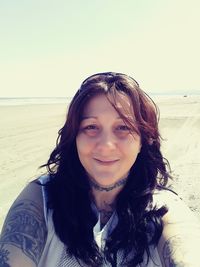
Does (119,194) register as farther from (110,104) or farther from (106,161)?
(110,104)

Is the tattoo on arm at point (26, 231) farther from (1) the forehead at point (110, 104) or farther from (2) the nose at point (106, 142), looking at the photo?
(1) the forehead at point (110, 104)

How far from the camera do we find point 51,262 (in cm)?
171

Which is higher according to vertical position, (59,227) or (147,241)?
(59,227)

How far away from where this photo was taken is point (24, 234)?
1.76m

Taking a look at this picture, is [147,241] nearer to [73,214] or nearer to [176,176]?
[73,214]

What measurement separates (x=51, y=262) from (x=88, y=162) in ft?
1.83

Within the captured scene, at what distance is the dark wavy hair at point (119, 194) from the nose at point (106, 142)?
13 cm

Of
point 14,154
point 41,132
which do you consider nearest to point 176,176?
point 14,154

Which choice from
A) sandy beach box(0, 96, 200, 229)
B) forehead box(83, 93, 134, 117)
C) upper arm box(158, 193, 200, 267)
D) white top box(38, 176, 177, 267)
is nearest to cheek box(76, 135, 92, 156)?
forehead box(83, 93, 134, 117)

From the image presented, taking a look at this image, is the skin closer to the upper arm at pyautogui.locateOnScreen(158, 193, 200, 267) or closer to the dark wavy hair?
the dark wavy hair

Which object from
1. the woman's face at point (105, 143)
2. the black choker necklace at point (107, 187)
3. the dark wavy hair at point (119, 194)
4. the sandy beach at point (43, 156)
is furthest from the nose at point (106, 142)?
the sandy beach at point (43, 156)

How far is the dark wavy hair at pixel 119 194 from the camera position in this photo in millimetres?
1834

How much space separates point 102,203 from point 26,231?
50 cm

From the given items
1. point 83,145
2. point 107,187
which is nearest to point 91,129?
point 83,145
